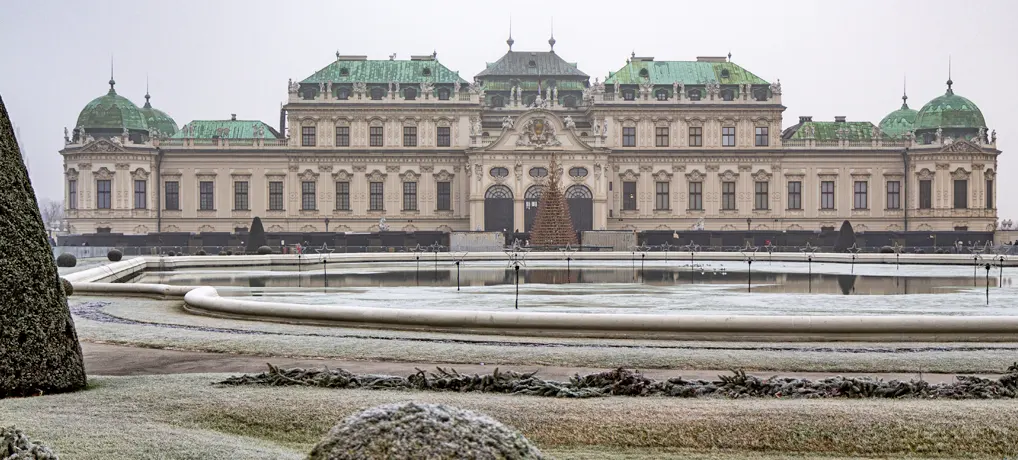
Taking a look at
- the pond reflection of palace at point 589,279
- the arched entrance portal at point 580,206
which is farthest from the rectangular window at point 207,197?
the pond reflection of palace at point 589,279

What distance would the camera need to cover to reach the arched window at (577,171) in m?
73.2

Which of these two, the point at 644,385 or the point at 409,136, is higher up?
the point at 409,136

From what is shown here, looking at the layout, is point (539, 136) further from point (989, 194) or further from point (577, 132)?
point (989, 194)

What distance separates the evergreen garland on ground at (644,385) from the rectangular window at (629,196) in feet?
219

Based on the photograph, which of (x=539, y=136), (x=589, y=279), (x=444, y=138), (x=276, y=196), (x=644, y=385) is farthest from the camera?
(x=444, y=138)

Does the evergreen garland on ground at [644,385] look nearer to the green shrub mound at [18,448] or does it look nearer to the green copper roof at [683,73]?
the green shrub mound at [18,448]

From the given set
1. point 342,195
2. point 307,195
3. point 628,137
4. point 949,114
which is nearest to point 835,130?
point 949,114

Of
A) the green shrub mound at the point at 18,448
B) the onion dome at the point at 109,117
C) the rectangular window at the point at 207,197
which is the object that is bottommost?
the green shrub mound at the point at 18,448

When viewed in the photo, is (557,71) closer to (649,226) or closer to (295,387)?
(649,226)

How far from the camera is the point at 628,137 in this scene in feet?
252

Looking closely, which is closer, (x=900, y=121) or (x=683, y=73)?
(x=683, y=73)

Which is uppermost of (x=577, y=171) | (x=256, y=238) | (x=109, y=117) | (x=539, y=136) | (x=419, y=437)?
(x=109, y=117)

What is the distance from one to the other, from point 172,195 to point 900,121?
5776 centimetres

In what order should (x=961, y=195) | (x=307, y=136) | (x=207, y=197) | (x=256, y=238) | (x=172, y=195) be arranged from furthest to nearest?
(x=307, y=136) → (x=961, y=195) → (x=207, y=197) → (x=172, y=195) → (x=256, y=238)
